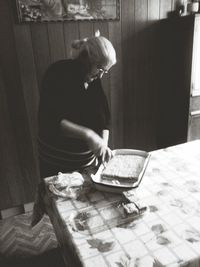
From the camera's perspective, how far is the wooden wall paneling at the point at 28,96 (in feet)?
7.25

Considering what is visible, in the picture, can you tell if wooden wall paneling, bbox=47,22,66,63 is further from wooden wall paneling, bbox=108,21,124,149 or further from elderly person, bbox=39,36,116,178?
elderly person, bbox=39,36,116,178

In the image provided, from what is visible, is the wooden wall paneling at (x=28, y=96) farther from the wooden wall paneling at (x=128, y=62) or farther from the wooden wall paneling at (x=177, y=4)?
the wooden wall paneling at (x=177, y=4)

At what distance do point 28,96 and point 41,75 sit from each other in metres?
0.24

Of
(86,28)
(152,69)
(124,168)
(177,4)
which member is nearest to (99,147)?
(124,168)

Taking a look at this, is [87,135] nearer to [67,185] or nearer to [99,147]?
[99,147]

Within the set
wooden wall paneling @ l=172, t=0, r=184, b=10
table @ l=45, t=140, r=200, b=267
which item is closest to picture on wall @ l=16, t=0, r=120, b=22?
wooden wall paneling @ l=172, t=0, r=184, b=10

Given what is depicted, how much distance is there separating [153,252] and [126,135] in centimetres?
209

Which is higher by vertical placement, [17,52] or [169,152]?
[17,52]

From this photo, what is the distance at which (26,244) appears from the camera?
7.24 feet

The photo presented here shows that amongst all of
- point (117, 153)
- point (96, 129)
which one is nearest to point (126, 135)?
point (96, 129)

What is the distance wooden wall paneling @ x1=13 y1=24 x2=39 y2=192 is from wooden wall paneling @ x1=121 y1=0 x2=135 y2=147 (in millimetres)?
973

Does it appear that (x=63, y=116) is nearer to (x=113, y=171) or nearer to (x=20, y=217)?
(x=113, y=171)

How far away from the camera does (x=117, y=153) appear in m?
1.62

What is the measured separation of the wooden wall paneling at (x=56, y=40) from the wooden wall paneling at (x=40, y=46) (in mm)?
38
